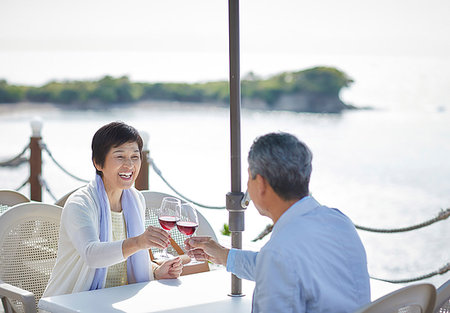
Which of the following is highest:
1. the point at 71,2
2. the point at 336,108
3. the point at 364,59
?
the point at 71,2

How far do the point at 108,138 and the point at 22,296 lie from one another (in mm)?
673

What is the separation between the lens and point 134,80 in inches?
Answer: 1086

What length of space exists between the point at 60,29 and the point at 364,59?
13839mm

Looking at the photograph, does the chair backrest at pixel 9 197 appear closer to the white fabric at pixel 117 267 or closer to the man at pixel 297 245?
the white fabric at pixel 117 267

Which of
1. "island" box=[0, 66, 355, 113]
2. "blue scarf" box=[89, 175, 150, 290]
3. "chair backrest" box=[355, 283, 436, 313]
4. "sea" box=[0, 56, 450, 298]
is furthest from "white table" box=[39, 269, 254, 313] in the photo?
"island" box=[0, 66, 355, 113]

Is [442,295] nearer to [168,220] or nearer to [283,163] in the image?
[283,163]

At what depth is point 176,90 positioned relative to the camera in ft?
88.9

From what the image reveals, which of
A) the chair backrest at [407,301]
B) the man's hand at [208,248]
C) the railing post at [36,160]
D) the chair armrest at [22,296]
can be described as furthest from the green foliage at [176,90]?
→ the chair backrest at [407,301]

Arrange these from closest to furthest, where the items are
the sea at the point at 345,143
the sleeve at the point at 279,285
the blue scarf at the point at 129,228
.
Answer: the sleeve at the point at 279,285 < the blue scarf at the point at 129,228 < the sea at the point at 345,143

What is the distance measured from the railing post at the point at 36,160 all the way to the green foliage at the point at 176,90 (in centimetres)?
1954

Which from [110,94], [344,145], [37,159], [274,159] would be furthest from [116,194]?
[110,94]

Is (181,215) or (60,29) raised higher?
(60,29)

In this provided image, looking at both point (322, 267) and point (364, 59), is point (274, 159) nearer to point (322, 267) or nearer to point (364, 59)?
point (322, 267)

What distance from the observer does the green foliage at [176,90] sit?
82.5ft
